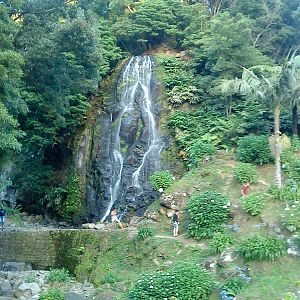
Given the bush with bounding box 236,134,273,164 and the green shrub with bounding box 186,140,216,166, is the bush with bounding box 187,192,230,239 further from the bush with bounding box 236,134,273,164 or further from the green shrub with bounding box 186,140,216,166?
the green shrub with bounding box 186,140,216,166

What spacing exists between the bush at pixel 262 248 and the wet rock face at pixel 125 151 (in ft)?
24.1

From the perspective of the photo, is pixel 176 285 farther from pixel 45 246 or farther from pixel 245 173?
pixel 45 246

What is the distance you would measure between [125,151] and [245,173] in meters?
7.04

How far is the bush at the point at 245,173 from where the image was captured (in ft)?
52.3

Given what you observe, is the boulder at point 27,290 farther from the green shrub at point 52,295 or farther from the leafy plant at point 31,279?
the green shrub at point 52,295

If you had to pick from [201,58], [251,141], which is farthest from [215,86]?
[251,141]

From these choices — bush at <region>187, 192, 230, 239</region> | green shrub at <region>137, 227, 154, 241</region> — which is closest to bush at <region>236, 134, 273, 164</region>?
bush at <region>187, 192, 230, 239</region>

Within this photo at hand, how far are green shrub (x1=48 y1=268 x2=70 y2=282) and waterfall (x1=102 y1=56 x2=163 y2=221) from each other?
16.4 ft

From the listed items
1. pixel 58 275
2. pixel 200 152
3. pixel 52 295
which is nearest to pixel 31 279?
pixel 58 275

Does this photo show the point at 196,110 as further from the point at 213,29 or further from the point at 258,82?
the point at 258,82

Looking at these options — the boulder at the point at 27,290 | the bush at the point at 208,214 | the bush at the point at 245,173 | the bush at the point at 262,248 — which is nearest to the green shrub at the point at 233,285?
the bush at the point at 262,248

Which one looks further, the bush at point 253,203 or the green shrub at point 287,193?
the green shrub at point 287,193

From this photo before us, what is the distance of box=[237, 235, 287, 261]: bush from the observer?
12000 millimetres

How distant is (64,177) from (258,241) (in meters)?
12.7
